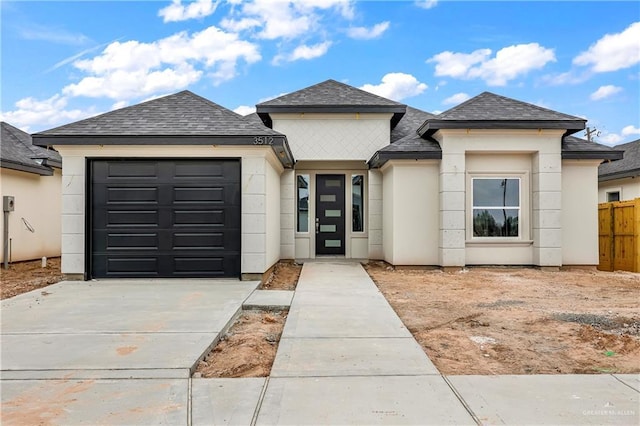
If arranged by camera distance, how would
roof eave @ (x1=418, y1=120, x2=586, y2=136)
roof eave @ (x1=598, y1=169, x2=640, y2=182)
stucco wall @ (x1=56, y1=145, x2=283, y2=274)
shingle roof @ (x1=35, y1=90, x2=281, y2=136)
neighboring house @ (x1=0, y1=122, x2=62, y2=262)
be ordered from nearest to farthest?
shingle roof @ (x1=35, y1=90, x2=281, y2=136) < stucco wall @ (x1=56, y1=145, x2=283, y2=274) < roof eave @ (x1=418, y1=120, x2=586, y2=136) < neighboring house @ (x1=0, y1=122, x2=62, y2=262) < roof eave @ (x1=598, y1=169, x2=640, y2=182)

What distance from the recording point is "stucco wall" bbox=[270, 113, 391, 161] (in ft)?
41.4

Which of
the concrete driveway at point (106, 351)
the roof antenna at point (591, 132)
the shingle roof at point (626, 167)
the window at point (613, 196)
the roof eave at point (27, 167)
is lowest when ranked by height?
the concrete driveway at point (106, 351)

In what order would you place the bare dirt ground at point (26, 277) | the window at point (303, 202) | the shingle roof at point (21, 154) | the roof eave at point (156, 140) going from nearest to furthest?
1. the bare dirt ground at point (26, 277)
2. the roof eave at point (156, 140)
3. the shingle roof at point (21, 154)
4. the window at point (303, 202)

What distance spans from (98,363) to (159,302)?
2875 mm

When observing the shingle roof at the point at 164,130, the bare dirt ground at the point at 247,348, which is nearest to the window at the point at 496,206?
the shingle roof at the point at 164,130

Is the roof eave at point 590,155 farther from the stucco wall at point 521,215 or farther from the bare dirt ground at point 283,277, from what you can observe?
the bare dirt ground at point 283,277

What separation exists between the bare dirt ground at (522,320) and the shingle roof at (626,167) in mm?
7329

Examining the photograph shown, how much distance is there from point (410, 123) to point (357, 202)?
3.64 m

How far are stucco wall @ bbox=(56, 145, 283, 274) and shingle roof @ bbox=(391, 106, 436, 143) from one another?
236 inches

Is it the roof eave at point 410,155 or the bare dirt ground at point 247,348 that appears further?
the roof eave at point 410,155

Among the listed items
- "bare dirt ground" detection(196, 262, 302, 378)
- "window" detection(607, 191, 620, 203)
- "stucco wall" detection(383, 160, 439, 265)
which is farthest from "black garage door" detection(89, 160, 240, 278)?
"window" detection(607, 191, 620, 203)

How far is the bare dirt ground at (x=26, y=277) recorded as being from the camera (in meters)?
8.17

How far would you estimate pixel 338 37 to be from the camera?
15.1 metres

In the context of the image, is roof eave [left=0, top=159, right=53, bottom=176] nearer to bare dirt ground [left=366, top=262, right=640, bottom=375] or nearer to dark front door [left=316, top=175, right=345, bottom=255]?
dark front door [left=316, top=175, right=345, bottom=255]
